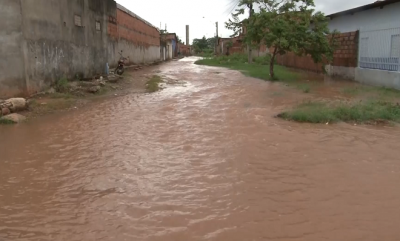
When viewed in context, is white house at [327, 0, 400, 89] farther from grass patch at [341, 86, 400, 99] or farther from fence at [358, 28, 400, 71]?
grass patch at [341, 86, 400, 99]

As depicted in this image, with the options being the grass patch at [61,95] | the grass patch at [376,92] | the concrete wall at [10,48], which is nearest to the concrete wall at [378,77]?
the grass patch at [376,92]

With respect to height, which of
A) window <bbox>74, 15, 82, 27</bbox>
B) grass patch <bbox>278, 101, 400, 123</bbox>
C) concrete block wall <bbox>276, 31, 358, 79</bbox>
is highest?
window <bbox>74, 15, 82, 27</bbox>

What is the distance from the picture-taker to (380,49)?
14.4 meters

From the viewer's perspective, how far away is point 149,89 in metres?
14.1

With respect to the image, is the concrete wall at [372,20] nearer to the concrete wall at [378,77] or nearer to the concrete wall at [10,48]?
the concrete wall at [378,77]

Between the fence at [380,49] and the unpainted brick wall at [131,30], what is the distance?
11544mm

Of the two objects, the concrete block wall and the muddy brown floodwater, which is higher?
the concrete block wall

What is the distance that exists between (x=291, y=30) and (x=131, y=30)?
11.6m

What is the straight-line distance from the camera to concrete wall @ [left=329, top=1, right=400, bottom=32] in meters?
13.5

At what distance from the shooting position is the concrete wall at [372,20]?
13539 millimetres

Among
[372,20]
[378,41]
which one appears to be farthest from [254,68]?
[378,41]

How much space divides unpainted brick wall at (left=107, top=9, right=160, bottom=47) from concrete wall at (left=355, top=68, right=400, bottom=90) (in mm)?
11616

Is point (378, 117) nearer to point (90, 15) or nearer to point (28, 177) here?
point (28, 177)

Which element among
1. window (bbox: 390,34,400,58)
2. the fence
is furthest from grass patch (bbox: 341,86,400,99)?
window (bbox: 390,34,400,58)
